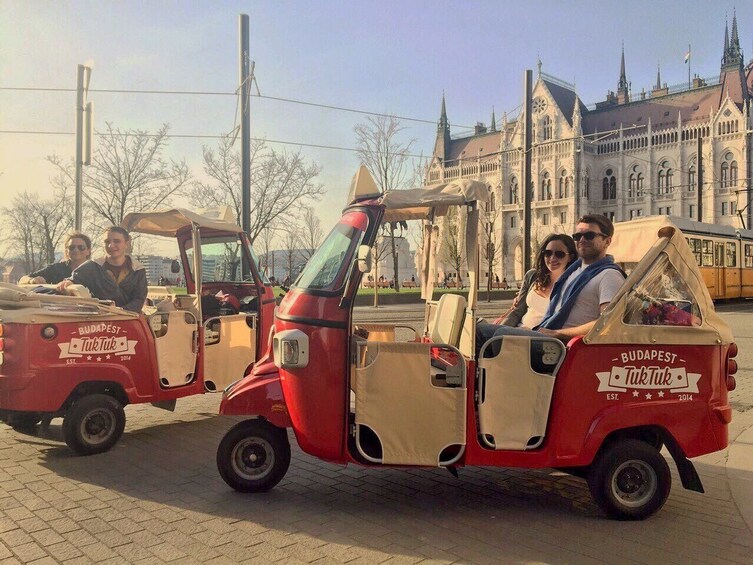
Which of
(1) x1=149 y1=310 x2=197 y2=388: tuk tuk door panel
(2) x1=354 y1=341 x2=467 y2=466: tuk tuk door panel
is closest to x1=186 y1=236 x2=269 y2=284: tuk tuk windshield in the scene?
(1) x1=149 y1=310 x2=197 y2=388: tuk tuk door panel

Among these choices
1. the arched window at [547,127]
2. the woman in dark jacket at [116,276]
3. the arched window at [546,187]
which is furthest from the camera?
the arched window at [547,127]

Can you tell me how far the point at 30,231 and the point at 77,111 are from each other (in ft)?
120

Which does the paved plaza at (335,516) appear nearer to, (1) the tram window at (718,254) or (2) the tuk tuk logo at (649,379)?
(2) the tuk tuk logo at (649,379)

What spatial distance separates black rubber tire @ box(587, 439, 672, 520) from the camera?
4.38 meters

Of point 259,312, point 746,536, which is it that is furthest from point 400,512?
point 259,312

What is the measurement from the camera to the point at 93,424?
596 cm

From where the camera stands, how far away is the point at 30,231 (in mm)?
46062

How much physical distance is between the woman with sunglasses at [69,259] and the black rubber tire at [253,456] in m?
4.17

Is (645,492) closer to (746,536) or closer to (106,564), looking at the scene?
(746,536)

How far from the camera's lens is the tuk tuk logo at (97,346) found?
5.72 m

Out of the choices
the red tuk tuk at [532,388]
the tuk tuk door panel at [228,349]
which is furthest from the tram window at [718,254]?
the red tuk tuk at [532,388]

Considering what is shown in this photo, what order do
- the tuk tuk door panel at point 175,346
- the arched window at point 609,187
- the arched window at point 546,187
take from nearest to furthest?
1. the tuk tuk door panel at point 175,346
2. the arched window at point 609,187
3. the arched window at point 546,187

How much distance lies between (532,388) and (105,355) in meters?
3.92

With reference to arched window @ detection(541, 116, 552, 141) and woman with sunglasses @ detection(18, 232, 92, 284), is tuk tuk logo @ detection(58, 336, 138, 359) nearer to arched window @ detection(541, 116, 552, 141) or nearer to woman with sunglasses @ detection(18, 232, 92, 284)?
woman with sunglasses @ detection(18, 232, 92, 284)
